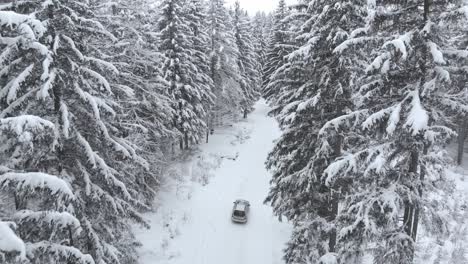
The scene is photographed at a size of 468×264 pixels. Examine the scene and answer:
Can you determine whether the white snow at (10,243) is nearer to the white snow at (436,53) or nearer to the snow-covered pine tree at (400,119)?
the snow-covered pine tree at (400,119)

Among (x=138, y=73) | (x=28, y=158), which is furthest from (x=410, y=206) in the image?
(x=138, y=73)

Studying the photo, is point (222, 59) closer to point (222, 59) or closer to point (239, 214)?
point (222, 59)

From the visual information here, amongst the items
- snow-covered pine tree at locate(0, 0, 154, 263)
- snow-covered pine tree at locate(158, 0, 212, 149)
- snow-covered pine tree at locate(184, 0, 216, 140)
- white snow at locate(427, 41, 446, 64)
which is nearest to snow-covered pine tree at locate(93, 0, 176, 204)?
snow-covered pine tree at locate(0, 0, 154, 263)

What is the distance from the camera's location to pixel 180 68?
27.9 metres

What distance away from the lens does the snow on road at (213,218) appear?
60.0 ft

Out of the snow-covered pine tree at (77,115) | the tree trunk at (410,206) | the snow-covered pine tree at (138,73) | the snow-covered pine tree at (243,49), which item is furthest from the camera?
the snow-covered pine tree at (243,49)

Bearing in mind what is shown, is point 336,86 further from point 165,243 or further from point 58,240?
point 165,243

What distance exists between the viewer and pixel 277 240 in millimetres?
20016

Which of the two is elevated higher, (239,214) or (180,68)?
(180,68)

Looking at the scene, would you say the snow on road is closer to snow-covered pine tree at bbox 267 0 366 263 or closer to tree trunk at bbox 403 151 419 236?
snow-covered pine tree at bbox 267 0 366 263

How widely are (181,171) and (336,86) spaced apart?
18165 mm

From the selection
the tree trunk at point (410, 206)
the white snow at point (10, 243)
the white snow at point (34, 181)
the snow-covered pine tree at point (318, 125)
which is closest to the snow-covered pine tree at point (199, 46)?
the snow-covered pine tree at point (318, 125)

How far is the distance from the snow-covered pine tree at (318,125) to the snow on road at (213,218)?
5074 mm

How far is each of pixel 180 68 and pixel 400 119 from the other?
847 inches
